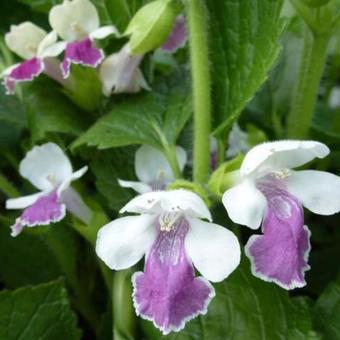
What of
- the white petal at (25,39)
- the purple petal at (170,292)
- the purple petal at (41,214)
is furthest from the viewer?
the white petal at (25,39)

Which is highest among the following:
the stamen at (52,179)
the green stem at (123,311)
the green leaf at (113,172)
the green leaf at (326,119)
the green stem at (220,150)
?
the stamen at (52,179)

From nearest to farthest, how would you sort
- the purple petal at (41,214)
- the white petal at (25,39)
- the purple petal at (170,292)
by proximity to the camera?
the purple petal at (170,292), the purple petal at (41,214), the white petal at (25,39)

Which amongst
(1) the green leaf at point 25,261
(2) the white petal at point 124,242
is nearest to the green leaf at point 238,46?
(2) the white petal at point 124,242

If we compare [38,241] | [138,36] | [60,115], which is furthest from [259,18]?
[38,241]

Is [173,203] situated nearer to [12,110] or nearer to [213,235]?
[213,235]

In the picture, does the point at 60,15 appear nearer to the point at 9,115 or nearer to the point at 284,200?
the point at 9,115

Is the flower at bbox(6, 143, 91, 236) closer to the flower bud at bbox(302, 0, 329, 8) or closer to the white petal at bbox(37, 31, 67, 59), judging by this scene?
the white petal at bbox(37, 31, 67, 59)

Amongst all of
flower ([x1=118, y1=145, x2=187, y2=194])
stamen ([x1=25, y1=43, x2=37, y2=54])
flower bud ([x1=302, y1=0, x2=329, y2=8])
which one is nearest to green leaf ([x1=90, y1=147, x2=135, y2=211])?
flower ([x1=118, y1=145, x2=187, y2=194])

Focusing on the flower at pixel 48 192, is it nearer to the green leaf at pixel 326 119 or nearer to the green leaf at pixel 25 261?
the green leaf at pixel 25 261
